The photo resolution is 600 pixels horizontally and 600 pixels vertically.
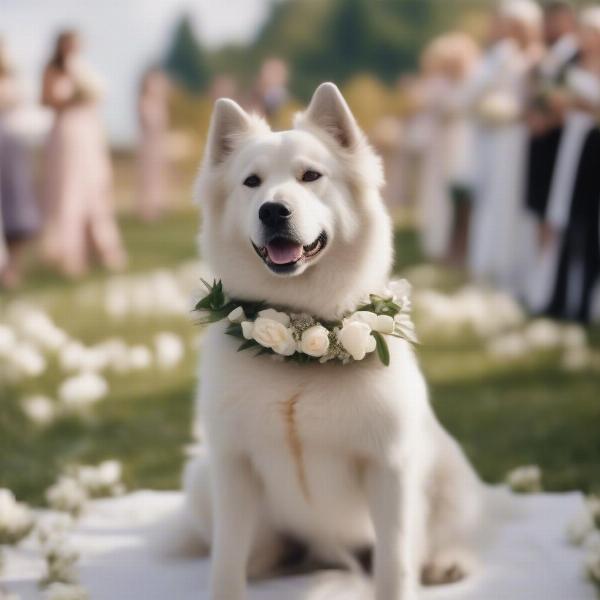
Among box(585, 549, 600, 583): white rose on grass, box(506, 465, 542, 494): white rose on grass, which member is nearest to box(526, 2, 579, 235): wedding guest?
box(506, 465, 542, 494): white rose on grass

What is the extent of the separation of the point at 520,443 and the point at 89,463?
234 centimetres

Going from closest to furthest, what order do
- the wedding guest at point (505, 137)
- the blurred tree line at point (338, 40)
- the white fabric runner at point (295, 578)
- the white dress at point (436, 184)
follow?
the white fabric runner at point (295, 578)
the wedding guest at point (505, 137)
the white dress at point (436, 184)
the blurred tree line at point (338, 40)

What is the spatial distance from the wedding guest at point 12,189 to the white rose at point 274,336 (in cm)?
770

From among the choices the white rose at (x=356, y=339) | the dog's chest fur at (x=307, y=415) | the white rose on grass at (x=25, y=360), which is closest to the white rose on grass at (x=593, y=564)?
the dog's chest fur at (x=307, y=415)

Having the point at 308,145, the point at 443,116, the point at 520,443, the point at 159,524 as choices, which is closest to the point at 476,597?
the point at 159,524

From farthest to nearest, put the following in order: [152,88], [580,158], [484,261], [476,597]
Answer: [152,88], [484,261], [580,158], [476,597]

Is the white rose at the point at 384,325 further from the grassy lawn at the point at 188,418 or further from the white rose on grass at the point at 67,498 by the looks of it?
the grassy lawn at the point at 188,418

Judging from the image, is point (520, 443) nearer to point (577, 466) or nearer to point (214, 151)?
point (577, 466)

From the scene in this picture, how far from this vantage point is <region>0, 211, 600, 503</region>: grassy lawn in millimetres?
4324

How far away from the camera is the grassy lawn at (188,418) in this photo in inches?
170

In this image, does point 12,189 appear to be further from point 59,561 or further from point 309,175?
point 309,175

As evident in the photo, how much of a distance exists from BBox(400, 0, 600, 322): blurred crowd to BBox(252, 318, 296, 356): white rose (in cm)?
577

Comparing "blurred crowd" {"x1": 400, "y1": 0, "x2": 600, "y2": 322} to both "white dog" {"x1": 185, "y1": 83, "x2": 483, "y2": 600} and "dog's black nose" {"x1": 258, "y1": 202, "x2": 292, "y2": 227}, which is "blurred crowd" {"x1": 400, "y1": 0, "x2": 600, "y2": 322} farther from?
"dog's black nose" {"x1": 258, "y1": 202, "x2": 292, "y2": 227}

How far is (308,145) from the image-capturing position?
2473mm
